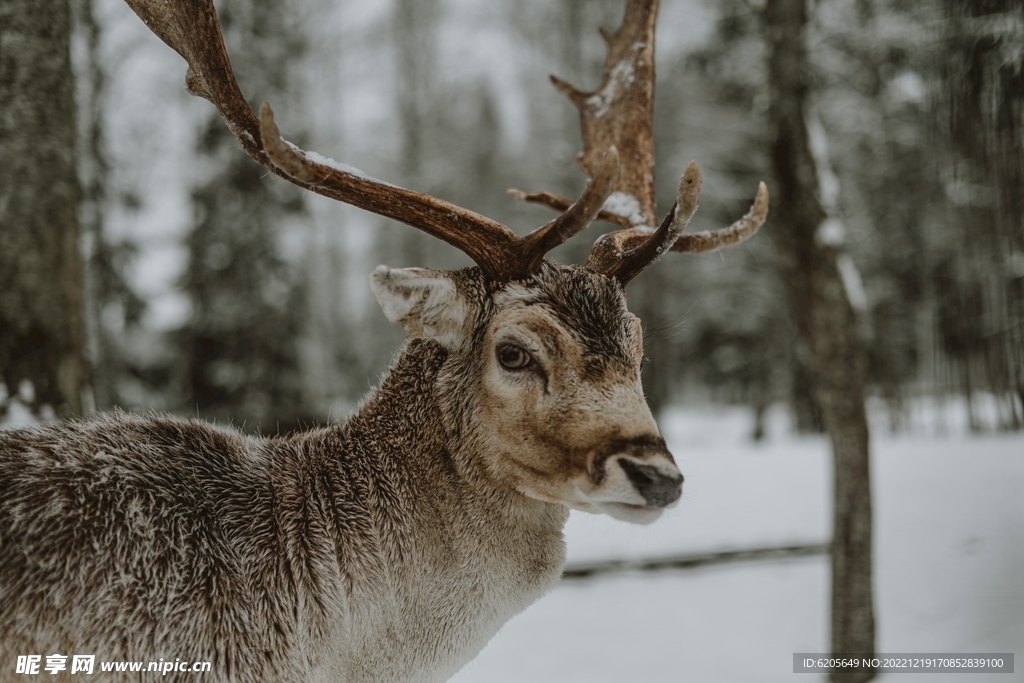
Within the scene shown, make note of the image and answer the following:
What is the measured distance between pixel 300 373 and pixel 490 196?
27.1 ft

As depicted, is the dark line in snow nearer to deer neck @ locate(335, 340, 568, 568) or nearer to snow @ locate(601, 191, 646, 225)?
snow @ locate(601, 191, 646, 225)

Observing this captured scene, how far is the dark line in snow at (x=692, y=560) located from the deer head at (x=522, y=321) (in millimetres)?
4866

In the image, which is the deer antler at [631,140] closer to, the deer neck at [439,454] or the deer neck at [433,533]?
the deer neck at [439,454]

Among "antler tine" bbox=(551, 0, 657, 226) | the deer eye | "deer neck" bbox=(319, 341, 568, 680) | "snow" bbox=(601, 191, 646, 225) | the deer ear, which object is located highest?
"antler tine" bbox=(551, 0, 657, 226)

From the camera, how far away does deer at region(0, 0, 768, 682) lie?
198 cm

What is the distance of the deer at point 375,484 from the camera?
1980mm

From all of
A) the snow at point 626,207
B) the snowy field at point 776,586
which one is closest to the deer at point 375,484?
the snow at point 626,207

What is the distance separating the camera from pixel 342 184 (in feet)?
8.12

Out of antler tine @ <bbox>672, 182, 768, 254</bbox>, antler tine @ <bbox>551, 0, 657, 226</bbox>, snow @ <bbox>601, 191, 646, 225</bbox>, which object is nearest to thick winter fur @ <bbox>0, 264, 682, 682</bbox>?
antler tine @ <bbox>672, 182, 768, 254</bbox>

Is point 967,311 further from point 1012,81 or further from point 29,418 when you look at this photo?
point 29,418

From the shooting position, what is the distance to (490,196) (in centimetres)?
1695

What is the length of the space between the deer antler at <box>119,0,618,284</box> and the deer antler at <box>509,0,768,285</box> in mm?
436

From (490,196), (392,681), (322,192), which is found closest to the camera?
(392,681)

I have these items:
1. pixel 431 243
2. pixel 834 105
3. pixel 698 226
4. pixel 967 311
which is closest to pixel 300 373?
pixel 431 243
